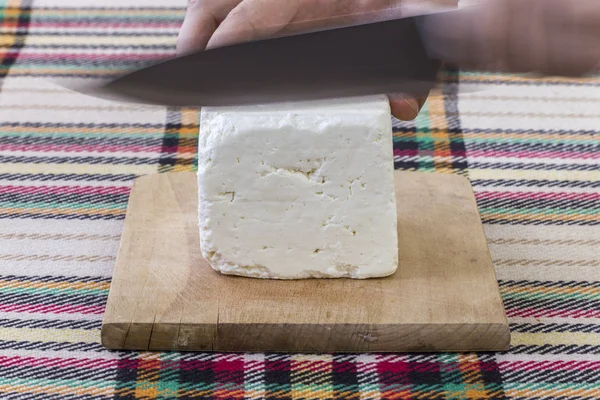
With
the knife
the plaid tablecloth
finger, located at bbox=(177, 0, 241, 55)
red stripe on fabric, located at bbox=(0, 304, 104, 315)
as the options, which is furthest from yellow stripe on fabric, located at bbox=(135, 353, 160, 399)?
finger, located at bbox=(177, 0, 241, 55)

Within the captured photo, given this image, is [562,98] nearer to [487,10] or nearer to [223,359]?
[487,10]

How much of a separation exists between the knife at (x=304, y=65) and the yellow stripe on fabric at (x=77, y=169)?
51cm

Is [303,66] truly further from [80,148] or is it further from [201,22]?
[80,148]

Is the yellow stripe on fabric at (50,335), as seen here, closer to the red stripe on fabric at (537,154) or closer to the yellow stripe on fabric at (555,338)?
the yellow stripe on fabric at (555,338)

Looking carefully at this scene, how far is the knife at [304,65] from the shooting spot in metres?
1.13

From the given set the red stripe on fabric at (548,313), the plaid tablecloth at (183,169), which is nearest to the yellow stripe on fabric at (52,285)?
the plaid tablecloth at (183,169)

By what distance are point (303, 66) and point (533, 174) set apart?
2.27 feet

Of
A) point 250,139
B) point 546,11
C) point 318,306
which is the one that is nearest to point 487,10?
point 546,11

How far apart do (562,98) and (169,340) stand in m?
1.09

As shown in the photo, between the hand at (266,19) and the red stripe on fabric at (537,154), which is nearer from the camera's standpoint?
the hand at (266,19)

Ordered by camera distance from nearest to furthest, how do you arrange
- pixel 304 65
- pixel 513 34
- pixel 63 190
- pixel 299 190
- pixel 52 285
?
pixel 513 34 < pixel 304 65 < pixel 299 190 < pixel 52 285 < pixel 63 190

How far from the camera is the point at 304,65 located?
1150mm

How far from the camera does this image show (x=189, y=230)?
142 cm

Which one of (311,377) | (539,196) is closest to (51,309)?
(311,377)
